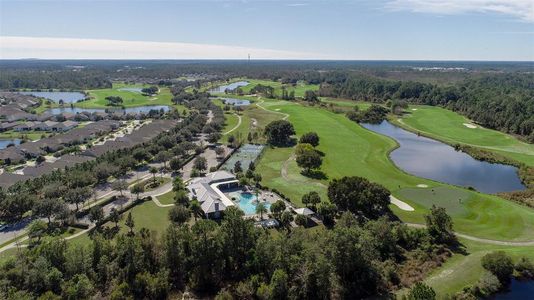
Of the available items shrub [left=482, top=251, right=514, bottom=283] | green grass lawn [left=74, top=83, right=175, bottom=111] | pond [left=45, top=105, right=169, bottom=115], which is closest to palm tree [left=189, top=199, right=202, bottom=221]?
shrub [left=482, top=251, right=514, bottom=283]

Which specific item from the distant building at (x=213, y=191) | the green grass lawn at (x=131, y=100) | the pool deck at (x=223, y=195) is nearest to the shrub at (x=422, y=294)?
the distant building at (x=213, y=191)

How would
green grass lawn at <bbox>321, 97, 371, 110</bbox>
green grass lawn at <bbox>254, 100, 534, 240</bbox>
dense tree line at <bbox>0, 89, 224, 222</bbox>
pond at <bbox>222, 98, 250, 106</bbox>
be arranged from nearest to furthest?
dense tree line at <bbox>0, 89, 224, 222</bbox>, green grass lawn at <bbox>254, 100, 534, 240</bbox>, green grass lawn at <bbox>321, 97, 371, 110</bbox>, pond at <bbox>222, 98, 250, 106</bbox>

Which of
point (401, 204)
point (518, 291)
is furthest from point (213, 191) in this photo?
point (518, 291)

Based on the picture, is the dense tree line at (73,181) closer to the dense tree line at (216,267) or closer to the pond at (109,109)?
the dense tree line at (216,267)

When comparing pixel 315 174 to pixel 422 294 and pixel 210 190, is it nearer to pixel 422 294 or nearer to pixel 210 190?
pixel 210 190

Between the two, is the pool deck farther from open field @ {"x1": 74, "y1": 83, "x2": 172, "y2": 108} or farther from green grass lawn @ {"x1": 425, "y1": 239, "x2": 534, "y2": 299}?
open field @ {"x1": 74, "y1": 83, "x2": 172, "y2": 108}
